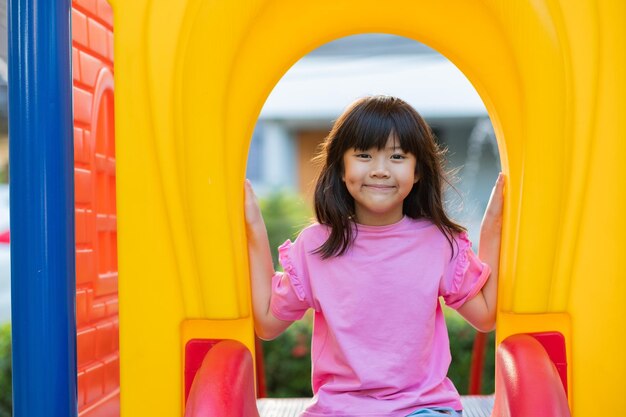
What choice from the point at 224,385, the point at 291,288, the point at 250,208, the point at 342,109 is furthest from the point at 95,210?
the point at 342,109

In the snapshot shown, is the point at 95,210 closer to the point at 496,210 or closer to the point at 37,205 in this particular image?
the point at 37,205

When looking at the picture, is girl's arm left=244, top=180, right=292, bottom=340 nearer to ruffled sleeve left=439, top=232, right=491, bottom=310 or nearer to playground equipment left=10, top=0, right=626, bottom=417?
playground equipment left=10, top=0, right=626, bottom=417

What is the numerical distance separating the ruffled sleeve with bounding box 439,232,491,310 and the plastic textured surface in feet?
0.54

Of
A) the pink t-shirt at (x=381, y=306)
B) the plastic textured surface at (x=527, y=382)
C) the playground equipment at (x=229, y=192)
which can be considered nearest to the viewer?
the plastic textured surface at (x=527, y=382)

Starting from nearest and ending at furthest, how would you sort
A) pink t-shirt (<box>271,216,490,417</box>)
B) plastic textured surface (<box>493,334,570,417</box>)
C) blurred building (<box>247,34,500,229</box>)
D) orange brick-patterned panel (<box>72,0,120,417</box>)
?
plastic textured surface (<box>493,334,570,417</box>)
pink t-shirt (<box>271,216,490,417</box>)
orange brick-patterned panel (<box>72,0,120,417</box>)
blurred building (<box>247,34,500,229</box>)

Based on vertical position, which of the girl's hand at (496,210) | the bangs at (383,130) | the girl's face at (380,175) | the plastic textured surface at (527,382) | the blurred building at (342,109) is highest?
the blurred building at (342,109)

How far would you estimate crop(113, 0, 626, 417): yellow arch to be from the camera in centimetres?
211

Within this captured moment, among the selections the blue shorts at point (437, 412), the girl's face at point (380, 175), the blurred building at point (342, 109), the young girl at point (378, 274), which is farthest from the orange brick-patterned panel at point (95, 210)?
the blurred building at point (342, 109)

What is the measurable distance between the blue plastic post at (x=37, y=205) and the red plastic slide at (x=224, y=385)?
0.34 meters

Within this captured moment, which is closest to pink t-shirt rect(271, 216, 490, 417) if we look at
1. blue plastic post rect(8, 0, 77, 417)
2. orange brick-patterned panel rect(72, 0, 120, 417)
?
blue plastic post rect(8, 0, 77, 417)

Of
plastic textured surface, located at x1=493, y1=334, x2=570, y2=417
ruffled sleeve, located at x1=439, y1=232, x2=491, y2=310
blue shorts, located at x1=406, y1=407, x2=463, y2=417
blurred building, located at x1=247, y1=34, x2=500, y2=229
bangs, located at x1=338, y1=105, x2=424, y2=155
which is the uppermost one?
blurred building, located at x1=247, y1=34, x2=500, y2=229

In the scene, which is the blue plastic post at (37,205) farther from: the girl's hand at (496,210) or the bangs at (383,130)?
the girl's hand at (496,210)

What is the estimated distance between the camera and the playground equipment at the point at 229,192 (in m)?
2.11

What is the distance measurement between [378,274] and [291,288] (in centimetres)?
23
